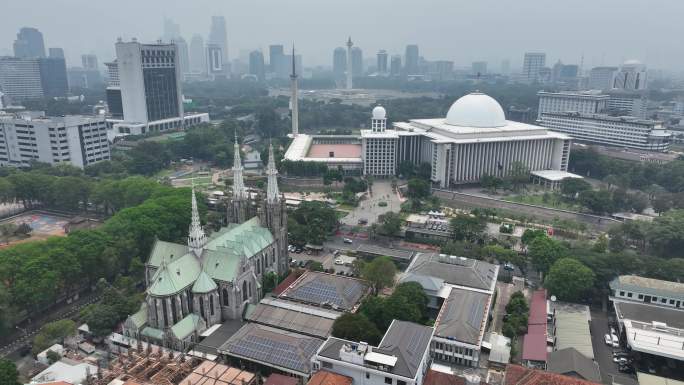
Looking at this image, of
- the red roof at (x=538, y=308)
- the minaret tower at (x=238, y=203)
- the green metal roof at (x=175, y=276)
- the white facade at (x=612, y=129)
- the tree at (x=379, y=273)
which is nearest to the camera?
the green metal roof at (x=175, y=276)

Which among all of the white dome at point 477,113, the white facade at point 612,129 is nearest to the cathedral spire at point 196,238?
the white dome at point 477,113

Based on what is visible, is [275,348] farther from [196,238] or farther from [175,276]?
[196,238]

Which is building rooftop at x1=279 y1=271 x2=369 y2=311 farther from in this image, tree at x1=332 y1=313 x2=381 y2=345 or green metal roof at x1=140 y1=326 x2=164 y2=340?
green metal roof at x1=140 y1=326 x2=164 y2=340

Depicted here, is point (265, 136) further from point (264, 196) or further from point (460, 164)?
point (264, 196)

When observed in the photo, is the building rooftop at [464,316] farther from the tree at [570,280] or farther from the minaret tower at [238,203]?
the minaret tower at [238,203]

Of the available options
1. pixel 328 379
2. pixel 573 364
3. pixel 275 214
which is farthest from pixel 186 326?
pixel 573 364

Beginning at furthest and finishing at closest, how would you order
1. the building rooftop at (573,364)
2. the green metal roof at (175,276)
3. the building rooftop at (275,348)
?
the green metal roof at (175,276)
the building rooftop at (275,348)
the building rooftop at (573,364)

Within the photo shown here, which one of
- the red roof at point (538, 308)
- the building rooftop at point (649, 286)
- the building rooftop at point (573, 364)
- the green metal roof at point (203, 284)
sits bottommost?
the red roof at point (538, 308)

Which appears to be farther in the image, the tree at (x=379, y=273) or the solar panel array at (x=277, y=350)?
the tree at (x=379, y=273)
